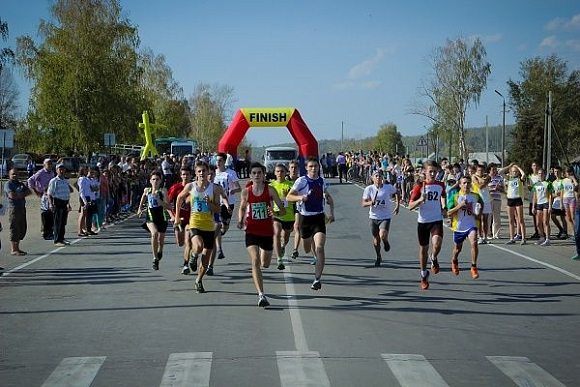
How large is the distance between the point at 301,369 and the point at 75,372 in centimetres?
213

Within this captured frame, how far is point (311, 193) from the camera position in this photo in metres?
13.1

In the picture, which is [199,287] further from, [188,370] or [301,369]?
[301,369]

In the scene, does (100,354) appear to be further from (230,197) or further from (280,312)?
(230,197)

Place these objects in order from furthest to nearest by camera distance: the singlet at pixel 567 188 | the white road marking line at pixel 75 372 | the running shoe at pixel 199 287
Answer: the singlet at pixel 567 188, the running shoe at pixel 199 287, the white road marking line at pixel 75 372

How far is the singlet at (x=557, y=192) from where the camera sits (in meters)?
19.6

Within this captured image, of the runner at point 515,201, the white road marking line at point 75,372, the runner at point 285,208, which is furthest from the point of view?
the runner at point 515,201

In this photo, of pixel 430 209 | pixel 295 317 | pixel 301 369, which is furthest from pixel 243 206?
pixel 301 369

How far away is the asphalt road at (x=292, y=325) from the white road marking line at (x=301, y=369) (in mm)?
18

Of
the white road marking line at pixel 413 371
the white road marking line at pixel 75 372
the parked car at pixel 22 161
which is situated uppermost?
the parked car at pixel 22 161

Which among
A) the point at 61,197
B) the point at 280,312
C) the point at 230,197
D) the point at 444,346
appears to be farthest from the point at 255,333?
the point at 61,197

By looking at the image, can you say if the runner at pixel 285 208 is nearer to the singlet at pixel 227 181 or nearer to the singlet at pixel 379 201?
the singlet at pixel 227 181

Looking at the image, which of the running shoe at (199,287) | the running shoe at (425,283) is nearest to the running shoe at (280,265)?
the running shoe at (199,287)

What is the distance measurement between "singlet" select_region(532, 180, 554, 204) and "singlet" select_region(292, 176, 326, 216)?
28.7 ft

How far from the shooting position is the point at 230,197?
1622cm
